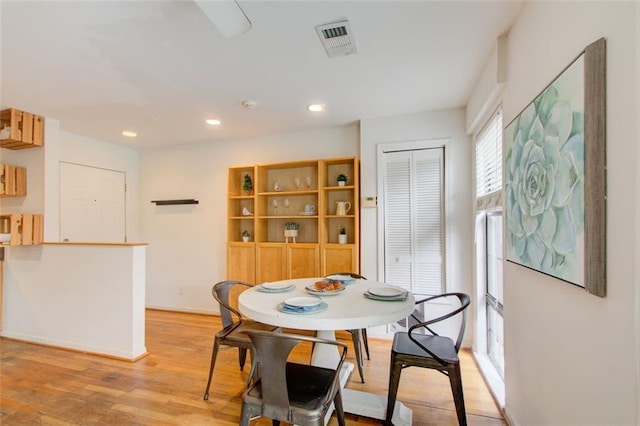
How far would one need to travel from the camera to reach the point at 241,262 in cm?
389

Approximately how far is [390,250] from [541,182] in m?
2.10

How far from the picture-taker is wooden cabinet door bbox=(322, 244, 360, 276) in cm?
335

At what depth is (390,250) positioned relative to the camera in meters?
3.37

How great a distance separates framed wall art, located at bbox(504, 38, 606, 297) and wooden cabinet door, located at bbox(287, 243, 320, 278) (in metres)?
2.24

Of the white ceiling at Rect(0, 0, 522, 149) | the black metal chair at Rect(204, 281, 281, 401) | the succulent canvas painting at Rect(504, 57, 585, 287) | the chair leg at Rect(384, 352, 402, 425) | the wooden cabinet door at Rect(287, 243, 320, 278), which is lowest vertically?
the chair leg at Rect(384, 352, 402, 425)

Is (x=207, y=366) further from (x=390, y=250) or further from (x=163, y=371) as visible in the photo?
(x=390, y=250)

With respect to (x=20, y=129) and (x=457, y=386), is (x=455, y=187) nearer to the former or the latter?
(x=457, y=386)

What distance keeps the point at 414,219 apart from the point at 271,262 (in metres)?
1.82

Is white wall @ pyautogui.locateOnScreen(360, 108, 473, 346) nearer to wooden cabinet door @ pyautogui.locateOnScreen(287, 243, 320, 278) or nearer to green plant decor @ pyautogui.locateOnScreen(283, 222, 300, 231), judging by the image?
wooden cabinet door @ pyautogui.locateOnScreen(287, 243, 320, 278)

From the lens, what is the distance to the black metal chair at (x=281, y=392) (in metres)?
1.29

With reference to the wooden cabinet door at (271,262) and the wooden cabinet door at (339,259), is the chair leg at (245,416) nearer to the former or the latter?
the wooden cabinet door at (339,259)

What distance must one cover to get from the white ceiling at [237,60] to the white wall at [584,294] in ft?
1.65

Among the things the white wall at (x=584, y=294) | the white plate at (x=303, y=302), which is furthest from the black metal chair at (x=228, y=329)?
the white wall at (x=584, y=294)

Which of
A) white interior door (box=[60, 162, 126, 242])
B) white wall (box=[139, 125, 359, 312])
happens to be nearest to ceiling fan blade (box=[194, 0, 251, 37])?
white wall (box=[139, 125, 359, 312])
